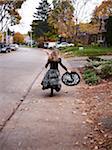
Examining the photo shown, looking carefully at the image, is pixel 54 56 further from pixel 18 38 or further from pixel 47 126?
pixel 18 38

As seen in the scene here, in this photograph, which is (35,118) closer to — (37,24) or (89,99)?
(89,99)

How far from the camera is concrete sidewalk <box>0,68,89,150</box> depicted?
814 cm

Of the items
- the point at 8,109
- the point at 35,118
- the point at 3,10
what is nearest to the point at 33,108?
the point at 8,109

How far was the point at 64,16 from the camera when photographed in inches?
3184

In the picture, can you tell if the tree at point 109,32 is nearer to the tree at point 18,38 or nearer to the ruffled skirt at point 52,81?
the ruffled skirt at point 52,81

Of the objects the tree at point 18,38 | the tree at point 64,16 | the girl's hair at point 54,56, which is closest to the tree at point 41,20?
the tree at point 18,38

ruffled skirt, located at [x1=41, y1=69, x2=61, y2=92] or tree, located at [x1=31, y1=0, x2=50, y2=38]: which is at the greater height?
tree, located at [x1=31, y1=0, x2=50, y2=38]

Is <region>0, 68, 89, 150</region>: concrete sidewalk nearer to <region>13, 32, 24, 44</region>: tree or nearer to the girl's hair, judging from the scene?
the girl's hair

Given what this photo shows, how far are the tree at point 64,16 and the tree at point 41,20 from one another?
130 ft

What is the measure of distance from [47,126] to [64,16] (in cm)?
7199

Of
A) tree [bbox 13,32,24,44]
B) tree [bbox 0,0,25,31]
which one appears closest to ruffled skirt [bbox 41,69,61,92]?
tree [bbox 0,0,25,31]

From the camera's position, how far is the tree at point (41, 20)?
127 meters

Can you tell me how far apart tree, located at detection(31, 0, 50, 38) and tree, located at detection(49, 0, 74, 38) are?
39.5 meters

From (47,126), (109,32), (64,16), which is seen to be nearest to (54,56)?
(47,126)
